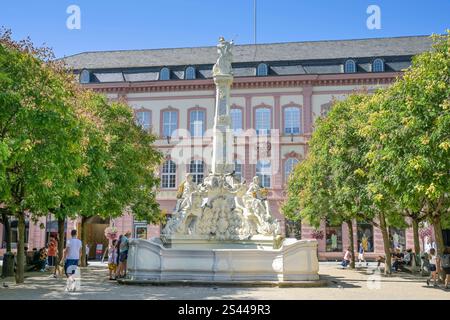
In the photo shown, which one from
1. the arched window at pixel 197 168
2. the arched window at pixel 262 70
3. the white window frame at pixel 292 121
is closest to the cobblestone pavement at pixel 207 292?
the arched window at pixel 197 168

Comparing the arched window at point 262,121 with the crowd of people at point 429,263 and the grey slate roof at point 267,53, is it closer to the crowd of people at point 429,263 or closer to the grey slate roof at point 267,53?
the grey slate roof at point 267,53

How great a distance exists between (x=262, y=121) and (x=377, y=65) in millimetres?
10927

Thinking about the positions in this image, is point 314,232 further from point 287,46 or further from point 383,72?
point 287,46

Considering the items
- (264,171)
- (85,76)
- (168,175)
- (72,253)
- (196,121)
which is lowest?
(72,253)

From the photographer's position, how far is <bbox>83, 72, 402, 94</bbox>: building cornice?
45.2 meters

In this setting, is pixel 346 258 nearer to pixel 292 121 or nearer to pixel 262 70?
pixel 292 121

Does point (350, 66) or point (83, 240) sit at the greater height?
point (350, 66)

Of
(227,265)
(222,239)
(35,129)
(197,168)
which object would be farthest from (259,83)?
(35,129)

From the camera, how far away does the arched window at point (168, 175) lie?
153ft

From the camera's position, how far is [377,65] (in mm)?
46312

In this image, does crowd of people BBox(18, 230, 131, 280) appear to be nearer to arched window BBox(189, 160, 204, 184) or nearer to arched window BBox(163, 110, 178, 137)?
arched window BBox(189, 160, 204, 184)

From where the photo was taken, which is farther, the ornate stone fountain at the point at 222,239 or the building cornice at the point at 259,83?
the building cornice at the point at 259,83

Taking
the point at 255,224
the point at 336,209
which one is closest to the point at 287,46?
the point at 336,209

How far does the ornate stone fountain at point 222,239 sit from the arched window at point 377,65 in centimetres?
2576
